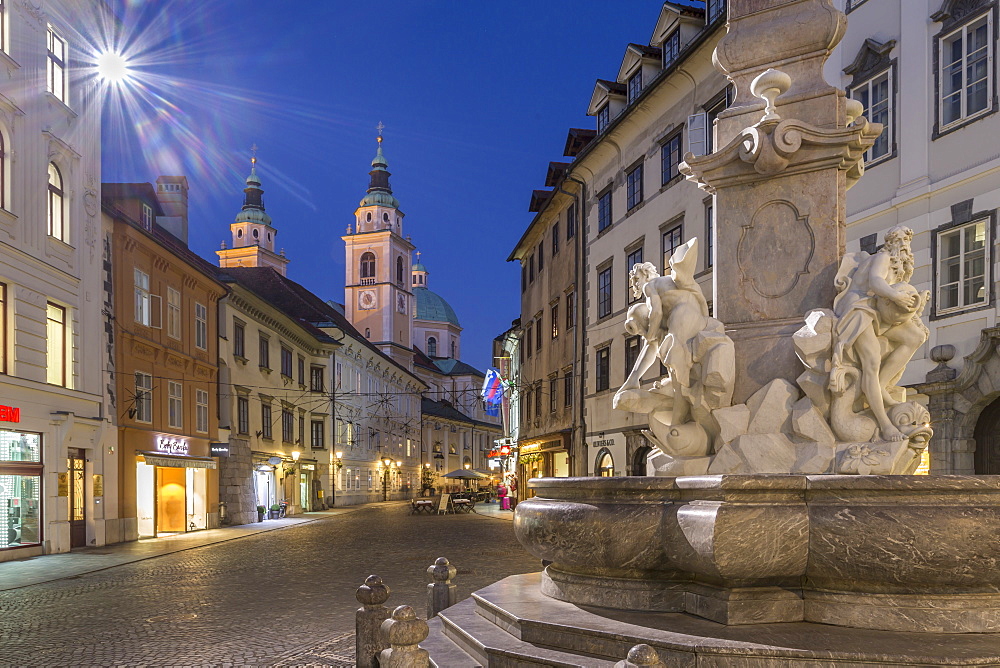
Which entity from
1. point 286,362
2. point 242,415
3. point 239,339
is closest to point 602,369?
point 242,415

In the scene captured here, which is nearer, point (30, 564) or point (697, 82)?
point (30, 564)

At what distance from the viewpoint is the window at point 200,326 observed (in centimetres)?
3086

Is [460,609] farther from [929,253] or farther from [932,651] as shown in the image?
[929,253]

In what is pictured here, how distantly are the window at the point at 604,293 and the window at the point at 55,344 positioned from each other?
52.7 feet

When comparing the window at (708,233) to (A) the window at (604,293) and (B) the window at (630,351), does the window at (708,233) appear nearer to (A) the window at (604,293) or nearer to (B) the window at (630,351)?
(B) the window at (630,351)

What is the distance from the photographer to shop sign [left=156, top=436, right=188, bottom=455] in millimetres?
26500

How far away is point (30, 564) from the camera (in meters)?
17.8

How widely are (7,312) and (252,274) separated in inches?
1578

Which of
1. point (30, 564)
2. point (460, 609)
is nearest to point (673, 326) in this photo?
point (460, 609)

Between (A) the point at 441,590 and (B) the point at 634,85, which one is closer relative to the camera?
(A) the point at 441,590

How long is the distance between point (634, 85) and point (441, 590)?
22.7 m

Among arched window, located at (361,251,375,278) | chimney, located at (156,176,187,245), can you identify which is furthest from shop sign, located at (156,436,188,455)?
arched window, located at (361,251,375,278)

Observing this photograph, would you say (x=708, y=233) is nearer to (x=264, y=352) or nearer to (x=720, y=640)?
(x=720, y=640)

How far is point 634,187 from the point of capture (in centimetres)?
2791
